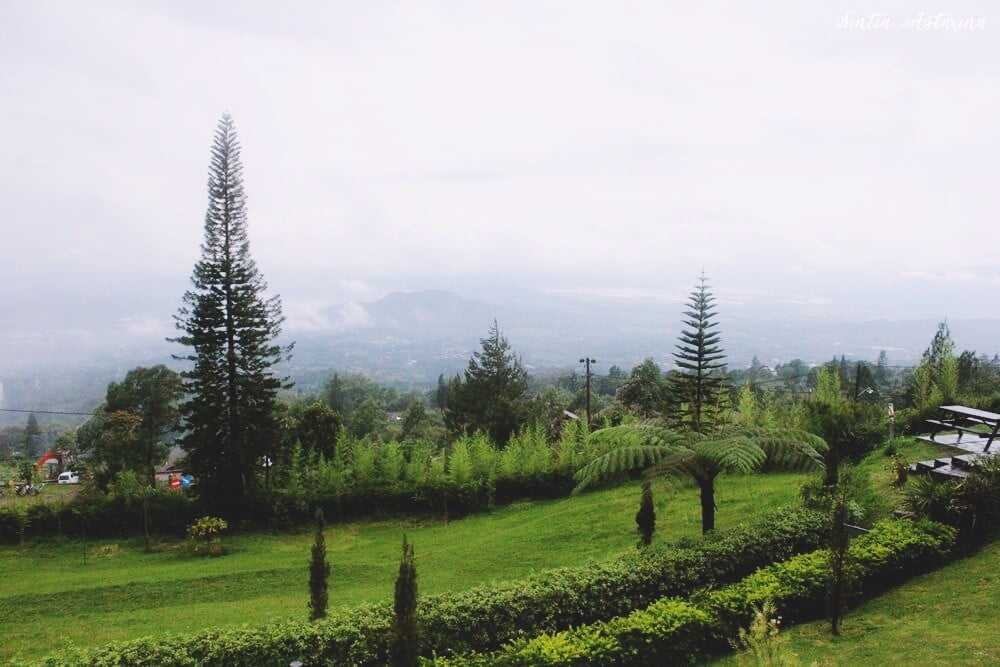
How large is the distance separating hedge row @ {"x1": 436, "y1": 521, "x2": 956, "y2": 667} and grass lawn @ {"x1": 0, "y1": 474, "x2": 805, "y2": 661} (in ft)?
5.98

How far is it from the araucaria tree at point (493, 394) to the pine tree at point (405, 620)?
2023 centimetres

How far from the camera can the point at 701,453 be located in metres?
8.24

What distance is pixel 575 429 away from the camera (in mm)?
20188

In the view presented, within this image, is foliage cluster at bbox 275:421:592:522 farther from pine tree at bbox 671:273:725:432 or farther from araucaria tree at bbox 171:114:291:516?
pine tree at bbox 671:273:725:432

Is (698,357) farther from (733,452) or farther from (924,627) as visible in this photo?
(924,627)

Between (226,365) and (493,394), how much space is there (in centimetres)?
1173

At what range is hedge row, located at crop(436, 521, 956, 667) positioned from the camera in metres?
5.98

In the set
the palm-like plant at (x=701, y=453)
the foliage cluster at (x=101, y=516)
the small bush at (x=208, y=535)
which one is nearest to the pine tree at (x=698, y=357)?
the palm-like plant at (x=701, y=453)

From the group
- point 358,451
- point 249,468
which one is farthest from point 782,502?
point 249,468

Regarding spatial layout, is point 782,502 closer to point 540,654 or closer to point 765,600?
point 765,600

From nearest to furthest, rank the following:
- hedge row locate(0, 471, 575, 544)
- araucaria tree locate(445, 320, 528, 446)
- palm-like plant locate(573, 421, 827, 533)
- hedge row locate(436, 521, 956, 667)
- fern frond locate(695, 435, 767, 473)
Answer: hedge row locate(436, 521, 956, 667), fern frond locate(695, 435, 767, 473), palm-like plant locate(573, 421, 827, 533), hedge row locate(0, 471, 575, 544), araucaria tree locate(445, 320, 528, 446)

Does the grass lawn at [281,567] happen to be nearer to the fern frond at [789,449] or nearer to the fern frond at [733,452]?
the fern frond at [733,452]

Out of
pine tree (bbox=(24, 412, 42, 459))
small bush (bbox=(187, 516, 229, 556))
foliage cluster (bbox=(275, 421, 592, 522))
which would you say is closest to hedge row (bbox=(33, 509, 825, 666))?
small bush (bbox=(187, 516, 229, 556))

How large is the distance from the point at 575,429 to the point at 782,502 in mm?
9747
